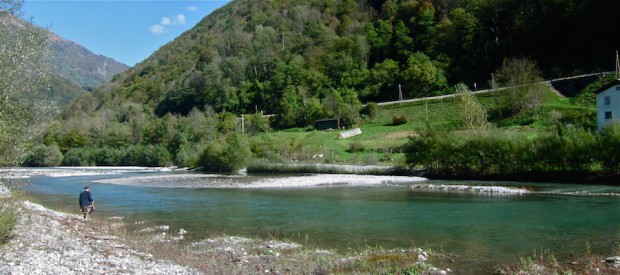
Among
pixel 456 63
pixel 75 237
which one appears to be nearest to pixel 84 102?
pixel 456 63

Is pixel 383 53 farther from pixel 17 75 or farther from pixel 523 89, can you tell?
pixel 17 75

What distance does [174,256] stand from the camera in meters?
16.4

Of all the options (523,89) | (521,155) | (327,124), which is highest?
(523,89)

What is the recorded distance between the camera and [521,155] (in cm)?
4212

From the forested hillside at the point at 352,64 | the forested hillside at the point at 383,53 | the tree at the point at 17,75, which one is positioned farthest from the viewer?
the forested hillside at the point at 352,64

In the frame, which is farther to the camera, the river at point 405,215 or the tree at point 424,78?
the tree at point 424,78

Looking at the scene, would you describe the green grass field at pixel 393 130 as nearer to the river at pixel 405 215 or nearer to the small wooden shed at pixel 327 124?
the small wooden shed at pixel 327 124

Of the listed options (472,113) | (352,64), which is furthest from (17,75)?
(352,64)

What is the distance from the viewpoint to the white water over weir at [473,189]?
3456cm

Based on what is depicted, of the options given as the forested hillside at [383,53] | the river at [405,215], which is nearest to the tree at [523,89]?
the forested hillside at [383,53]

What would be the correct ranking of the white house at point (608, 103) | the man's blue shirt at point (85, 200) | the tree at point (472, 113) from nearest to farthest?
the man's blue shirt at point (85, 200), the white house at point (608, 103), the tree at point (472, 113)

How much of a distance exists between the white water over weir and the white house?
18.8 meters

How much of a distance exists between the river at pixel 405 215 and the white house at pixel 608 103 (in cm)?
1578

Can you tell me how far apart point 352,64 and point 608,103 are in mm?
78803
